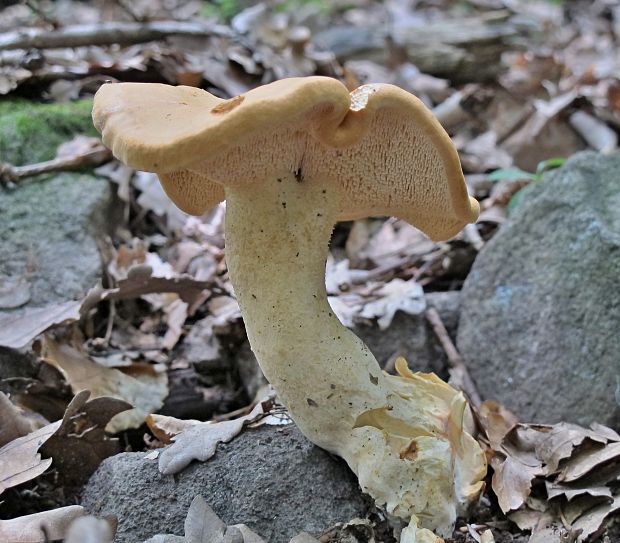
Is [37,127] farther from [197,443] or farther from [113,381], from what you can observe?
[197,443]

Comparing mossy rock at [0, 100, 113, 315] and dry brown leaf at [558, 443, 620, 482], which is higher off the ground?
dry brown leaf at [558, 443, 620, 482]

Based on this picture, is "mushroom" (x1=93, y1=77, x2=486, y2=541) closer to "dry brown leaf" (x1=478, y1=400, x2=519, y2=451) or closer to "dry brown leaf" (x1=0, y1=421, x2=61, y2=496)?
"dry brown leaf" (x1=478, y1=400, x2=519, y2=451)

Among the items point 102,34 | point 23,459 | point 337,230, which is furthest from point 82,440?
point 102,34

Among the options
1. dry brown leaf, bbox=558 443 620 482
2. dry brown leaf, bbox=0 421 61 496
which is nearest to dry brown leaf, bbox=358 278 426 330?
dry brown leaf, bbox=558 443 620 482

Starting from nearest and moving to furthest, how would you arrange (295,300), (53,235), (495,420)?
(295,300)
(495,420)
(53,235)

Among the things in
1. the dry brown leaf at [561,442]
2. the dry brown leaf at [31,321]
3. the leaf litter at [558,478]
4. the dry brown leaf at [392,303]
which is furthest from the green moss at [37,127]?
the dry brown leaf at [561,442]

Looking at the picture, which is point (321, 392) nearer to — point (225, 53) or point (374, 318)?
point (374, 318)

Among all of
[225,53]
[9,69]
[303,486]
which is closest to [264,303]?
[303,486]
